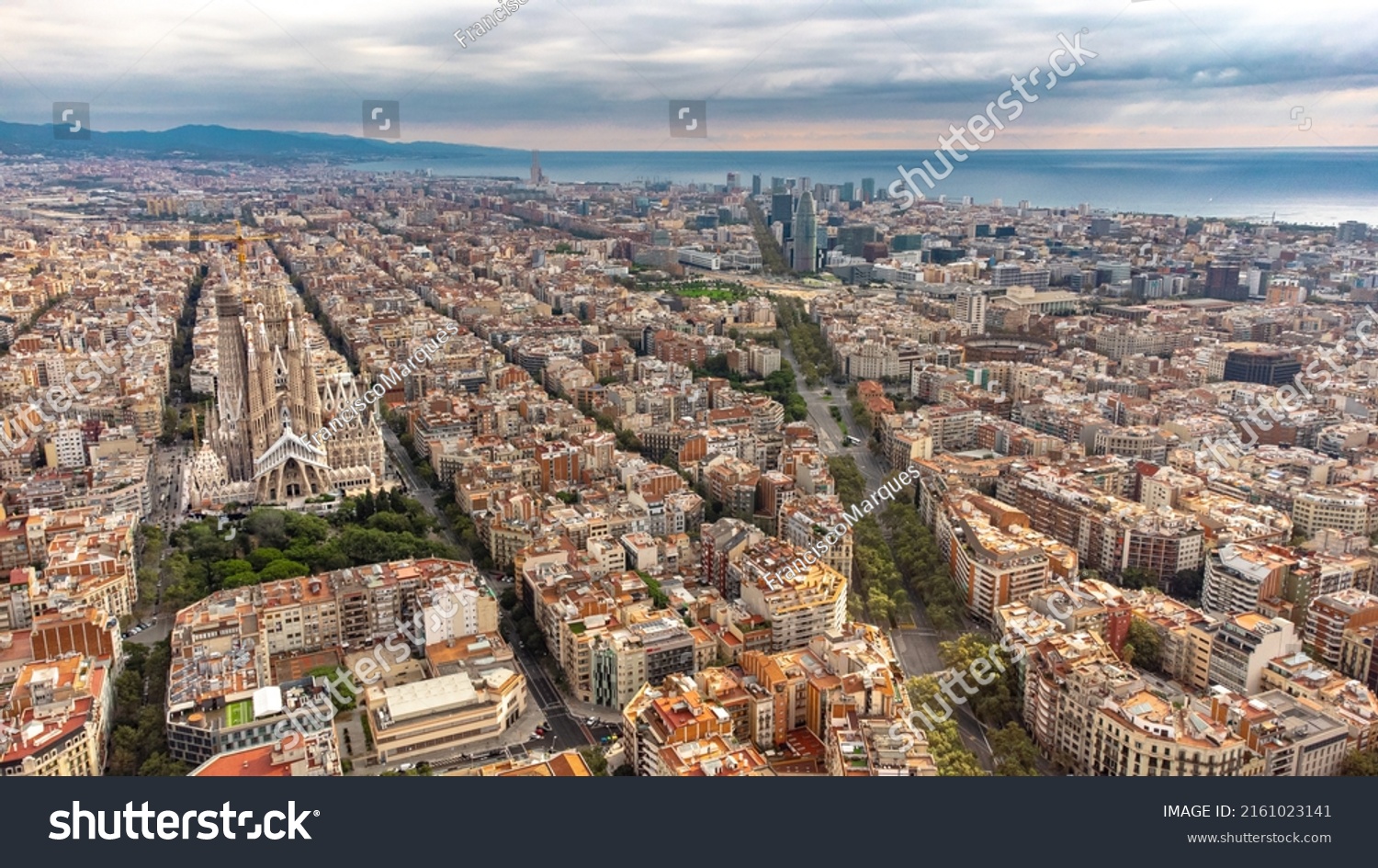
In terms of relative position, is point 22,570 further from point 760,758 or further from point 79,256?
point 79,256

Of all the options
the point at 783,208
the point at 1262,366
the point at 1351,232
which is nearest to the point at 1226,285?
the point at 1351,232

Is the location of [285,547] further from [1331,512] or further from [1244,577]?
[1331,512]

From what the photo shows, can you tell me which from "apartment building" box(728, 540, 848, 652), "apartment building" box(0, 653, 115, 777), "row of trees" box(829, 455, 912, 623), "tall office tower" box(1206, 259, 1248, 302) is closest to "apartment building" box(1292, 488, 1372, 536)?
"row of trees" box(829, 455, 912, 623)

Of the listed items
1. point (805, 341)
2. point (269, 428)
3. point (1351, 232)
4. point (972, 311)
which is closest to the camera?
point (269, 428)

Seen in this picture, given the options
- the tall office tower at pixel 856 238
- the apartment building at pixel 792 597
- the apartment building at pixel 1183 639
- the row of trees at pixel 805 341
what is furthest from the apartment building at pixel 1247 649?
the tall office tower at pixel 856 238

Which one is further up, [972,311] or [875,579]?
[972,311]

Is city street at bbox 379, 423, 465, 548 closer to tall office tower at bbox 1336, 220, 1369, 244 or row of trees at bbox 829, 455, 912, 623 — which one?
row of trees at bbox 829, 455, 912, 623

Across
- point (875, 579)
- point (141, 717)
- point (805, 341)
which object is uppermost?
point (805, 341)
